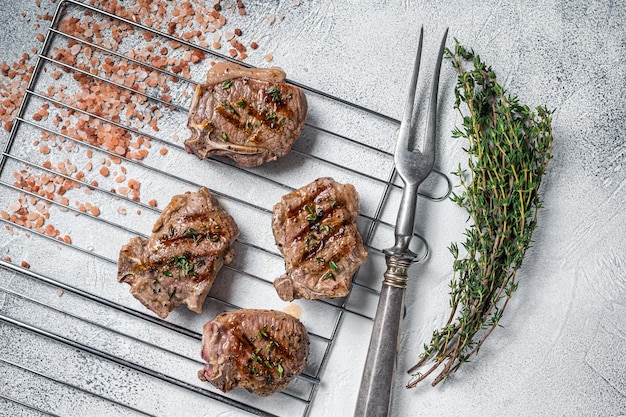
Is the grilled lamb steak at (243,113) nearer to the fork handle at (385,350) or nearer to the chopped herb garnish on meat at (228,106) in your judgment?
the chopped herb garnish on meat at (228,106)

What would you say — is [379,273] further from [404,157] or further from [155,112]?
[155,112]

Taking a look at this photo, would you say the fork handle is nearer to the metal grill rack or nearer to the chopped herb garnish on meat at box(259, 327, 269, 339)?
the metal grill rack

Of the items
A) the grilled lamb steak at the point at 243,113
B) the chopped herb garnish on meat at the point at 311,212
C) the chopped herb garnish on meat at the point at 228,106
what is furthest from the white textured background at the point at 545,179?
the chopped herb garnish on meat at the point at 311,212

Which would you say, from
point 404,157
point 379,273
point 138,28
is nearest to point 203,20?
point 138,28

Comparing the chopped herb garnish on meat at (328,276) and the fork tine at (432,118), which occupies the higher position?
the fork tine at (432,118)

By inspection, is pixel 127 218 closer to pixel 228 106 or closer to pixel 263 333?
pixel 228 106

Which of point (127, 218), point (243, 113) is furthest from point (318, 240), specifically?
point (127, 218)

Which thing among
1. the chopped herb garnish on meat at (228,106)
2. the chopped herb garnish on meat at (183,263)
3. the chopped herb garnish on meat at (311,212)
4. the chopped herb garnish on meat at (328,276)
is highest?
the chopped herb garnish on meat at (228,106)
